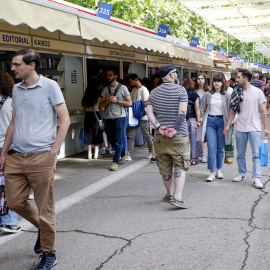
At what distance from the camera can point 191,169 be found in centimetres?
818

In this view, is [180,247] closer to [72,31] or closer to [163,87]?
[163,87]

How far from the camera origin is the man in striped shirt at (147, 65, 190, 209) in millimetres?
5363

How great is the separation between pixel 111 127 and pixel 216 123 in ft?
7.55

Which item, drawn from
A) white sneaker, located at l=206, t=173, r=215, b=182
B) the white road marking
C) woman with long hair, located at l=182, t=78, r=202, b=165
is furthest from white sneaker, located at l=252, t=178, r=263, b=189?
the white road marking

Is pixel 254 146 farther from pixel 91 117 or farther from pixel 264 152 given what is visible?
pixel 91 117

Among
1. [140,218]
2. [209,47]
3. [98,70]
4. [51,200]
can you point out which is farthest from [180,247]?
[209,47]

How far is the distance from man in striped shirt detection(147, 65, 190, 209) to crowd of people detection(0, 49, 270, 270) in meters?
0.01

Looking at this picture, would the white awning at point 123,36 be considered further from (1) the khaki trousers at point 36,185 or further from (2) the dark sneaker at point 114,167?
(1) the khaki trousers at point 36,185

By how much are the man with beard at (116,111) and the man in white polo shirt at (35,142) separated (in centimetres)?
461

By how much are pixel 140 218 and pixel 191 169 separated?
3.22m

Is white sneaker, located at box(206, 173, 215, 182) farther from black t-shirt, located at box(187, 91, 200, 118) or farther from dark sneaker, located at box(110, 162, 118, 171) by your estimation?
dark sneaker, located at box(110, 162, 118, 171)

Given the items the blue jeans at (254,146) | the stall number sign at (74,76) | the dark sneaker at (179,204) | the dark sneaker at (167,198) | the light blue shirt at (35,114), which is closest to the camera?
the light blue shirt at (35,114)

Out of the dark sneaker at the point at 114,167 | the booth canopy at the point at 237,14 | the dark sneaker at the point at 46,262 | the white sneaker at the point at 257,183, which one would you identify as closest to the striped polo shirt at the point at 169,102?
the white sneaker at the point at 257,183

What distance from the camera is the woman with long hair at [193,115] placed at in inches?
326
